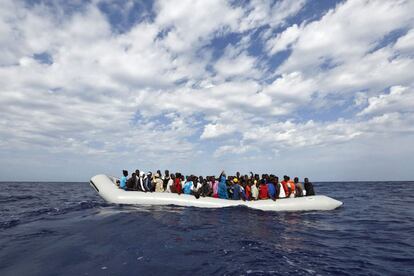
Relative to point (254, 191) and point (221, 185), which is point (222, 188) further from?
point (254, 191)

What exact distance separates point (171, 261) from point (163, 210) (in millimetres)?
6676

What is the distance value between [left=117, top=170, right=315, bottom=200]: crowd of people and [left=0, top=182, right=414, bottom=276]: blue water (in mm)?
2259

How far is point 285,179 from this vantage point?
560 inches

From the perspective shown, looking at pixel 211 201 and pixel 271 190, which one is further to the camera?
pixel 271 190

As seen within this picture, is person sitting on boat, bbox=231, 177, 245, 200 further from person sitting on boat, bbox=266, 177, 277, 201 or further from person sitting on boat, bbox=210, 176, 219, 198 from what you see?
person sitting on boat, bbox=266, 177, 277, 201

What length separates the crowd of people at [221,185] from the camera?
13477mm

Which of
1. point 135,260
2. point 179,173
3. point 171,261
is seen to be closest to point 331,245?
point 171,261

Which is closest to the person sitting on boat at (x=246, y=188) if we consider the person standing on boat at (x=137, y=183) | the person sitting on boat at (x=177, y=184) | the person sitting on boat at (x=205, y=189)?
the person sitting on boat at (x=205, y=189)

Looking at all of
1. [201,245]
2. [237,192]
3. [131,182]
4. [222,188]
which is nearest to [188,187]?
[222,188]

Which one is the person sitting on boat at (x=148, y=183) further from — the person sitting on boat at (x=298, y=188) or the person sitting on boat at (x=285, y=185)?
the person sitting on boat at (x=298, y=188)

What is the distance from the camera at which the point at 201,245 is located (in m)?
6.72

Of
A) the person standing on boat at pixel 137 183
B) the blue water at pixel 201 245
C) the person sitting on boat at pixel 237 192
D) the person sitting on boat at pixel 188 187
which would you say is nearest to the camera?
the blue water at pixel 201 245

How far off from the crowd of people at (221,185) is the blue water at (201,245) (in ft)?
7.41

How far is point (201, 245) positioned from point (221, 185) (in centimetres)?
709
